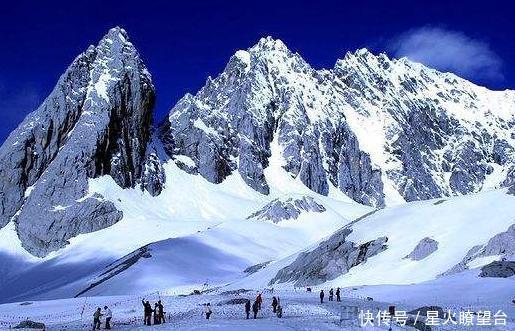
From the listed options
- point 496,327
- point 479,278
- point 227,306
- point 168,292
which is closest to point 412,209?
point 168,292

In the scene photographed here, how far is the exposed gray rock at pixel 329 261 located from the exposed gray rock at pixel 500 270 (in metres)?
32.3

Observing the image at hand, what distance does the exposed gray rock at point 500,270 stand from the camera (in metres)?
64.9

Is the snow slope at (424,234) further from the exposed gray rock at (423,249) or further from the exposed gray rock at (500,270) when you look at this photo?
the exposed gray rock at (500,270)

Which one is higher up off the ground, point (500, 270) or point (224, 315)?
point (500, 270)

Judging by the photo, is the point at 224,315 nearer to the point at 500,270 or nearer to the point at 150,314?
the point at 150,314

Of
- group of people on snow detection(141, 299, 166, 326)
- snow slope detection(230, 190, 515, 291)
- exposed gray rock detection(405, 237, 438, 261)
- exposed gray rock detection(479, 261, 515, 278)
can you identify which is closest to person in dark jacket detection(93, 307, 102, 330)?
group of people on snow detection(141, 299, 166, 326)

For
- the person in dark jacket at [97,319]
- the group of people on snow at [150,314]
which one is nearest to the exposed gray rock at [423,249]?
the group of people on snow at [150,314]

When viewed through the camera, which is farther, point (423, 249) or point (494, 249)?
point (423, 249)

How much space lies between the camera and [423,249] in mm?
91125

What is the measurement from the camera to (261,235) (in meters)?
191

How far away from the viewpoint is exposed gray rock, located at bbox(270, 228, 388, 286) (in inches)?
3903

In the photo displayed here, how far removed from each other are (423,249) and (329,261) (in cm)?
1613

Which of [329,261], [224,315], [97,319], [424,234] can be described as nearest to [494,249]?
[424,234]

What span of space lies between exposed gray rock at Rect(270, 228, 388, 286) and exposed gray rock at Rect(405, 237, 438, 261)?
810 centimetres
